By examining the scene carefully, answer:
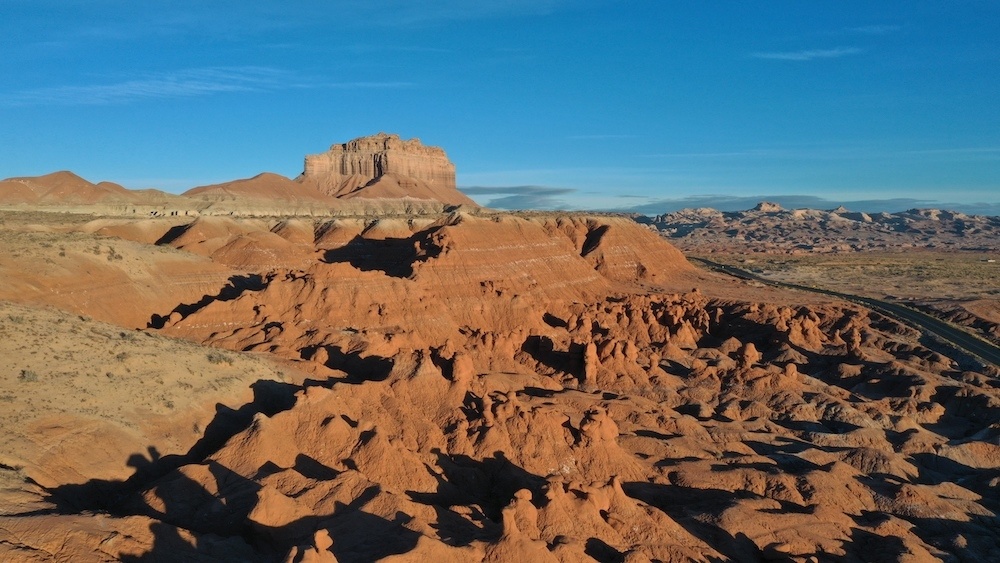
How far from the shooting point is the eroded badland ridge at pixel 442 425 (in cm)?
1412

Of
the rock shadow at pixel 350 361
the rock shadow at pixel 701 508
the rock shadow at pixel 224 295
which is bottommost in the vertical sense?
the rock shadow at pixel 701 508

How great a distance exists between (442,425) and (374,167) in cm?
12836

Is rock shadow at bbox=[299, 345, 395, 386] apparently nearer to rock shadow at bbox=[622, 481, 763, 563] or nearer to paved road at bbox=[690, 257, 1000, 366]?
rock shadow at bbox=[622, 481, 763, 563]

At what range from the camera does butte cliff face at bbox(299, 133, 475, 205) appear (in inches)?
5531

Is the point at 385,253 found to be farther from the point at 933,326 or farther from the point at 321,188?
the point at 321,188

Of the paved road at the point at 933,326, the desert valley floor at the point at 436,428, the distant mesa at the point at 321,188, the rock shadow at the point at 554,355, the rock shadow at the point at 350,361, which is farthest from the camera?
the distant mesa at the point at 321,188

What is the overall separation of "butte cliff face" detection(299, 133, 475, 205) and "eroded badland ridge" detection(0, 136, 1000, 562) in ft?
307

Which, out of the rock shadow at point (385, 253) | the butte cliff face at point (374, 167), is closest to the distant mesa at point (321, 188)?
the butte cliff face at point (374, 167)

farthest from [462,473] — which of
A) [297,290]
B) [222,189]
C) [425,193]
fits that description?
[425,193]

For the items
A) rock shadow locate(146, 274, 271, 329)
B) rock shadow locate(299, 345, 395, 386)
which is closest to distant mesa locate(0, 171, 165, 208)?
rock shadow locate(146, 274, 271, 329)

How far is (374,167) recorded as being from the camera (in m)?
144

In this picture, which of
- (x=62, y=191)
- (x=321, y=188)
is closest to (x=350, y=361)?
(x=62, y=191)

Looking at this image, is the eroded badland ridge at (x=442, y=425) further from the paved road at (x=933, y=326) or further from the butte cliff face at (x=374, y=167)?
the butte cliff face at (x=374, y=167)

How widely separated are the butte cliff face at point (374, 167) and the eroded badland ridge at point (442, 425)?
93567 mm
